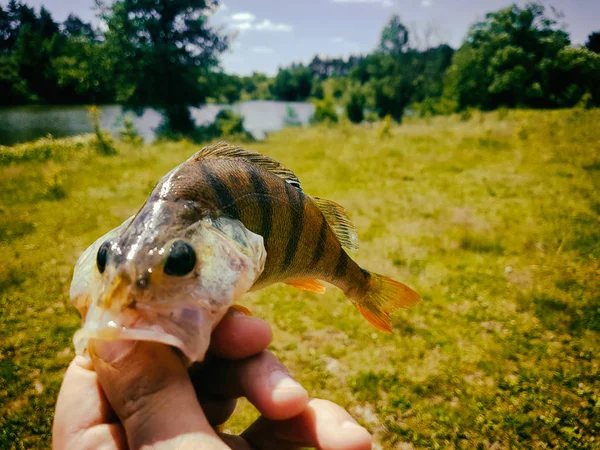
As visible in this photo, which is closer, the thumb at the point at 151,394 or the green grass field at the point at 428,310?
the thumb at the point at 151,394

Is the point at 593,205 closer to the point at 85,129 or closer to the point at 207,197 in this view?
the point at 207,197

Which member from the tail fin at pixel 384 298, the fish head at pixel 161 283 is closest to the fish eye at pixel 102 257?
the fish head at pixel 161 283

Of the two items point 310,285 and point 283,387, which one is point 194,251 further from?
point 310,285

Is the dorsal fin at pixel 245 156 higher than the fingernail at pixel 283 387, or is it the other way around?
the dorsal fin at pixel 245 156

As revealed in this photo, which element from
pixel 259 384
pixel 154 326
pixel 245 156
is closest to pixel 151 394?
pixel 154 326

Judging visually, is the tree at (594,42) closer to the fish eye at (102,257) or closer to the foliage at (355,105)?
the foliage at (355,105)

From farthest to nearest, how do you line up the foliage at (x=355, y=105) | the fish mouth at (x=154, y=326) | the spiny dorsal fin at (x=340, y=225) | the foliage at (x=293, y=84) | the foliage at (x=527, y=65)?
the foliage at (x=293, y=84) → the foliage at (x=355, y=105) → the foliage at (x=527, y=65) → the spiny dorsal fin at (x=340, y=225) → the fish mouth at (x=154, y=326)

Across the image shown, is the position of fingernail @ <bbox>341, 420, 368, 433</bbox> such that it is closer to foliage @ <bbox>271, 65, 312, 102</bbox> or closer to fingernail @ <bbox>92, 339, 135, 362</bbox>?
fingernail @ <bbox>92, 339, 135, 362</bbox>
